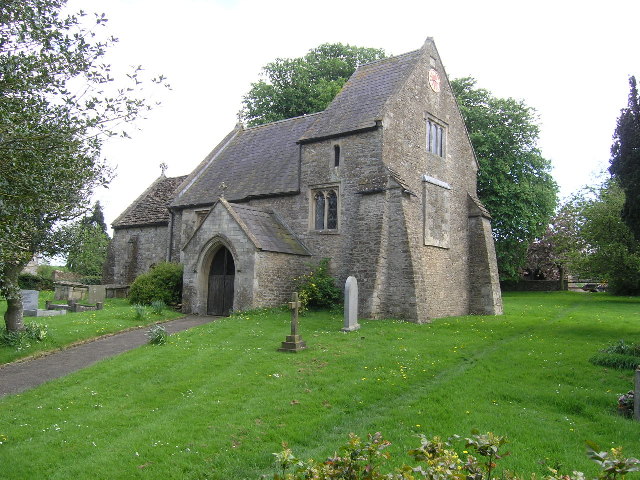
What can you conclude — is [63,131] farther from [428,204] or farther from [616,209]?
[616,209]

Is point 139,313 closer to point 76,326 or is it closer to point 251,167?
point 76,326

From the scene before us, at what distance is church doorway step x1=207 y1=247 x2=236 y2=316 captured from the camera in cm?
2042

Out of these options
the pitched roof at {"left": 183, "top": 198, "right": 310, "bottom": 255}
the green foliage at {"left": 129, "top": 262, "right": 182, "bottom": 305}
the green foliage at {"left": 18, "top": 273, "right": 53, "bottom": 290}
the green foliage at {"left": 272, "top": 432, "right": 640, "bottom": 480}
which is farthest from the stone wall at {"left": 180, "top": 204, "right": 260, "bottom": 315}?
the green foliage at {"left": 18, "top": 273, "right": 53, "bottom": 290}

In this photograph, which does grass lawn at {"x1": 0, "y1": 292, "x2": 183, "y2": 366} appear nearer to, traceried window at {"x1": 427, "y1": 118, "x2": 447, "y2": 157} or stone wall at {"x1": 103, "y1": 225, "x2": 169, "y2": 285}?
stone wall at {"x1": 103, "y1": 225, "x2": 169, "y2": 285}

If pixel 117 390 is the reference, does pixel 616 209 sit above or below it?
above

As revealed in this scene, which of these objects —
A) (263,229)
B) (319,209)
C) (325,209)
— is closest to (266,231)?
(263,229)

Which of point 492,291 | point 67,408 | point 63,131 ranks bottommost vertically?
point 67,408

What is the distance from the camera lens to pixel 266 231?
20.0 meters

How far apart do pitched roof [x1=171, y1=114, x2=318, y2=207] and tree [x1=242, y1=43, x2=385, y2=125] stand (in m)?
8.78

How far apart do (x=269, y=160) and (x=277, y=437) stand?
1835cm

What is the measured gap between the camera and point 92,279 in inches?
1522

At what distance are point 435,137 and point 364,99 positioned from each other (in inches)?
148

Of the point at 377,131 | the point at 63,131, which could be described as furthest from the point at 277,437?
the point at 377,131

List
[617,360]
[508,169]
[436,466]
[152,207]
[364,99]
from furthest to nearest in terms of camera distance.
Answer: [508,169]
[152,207]
[364,99]
[617,360]
[436,466]
